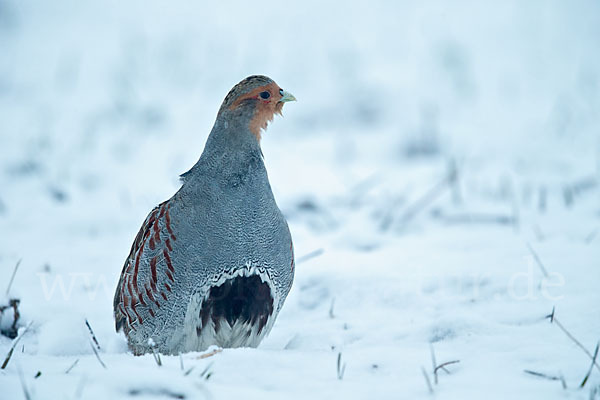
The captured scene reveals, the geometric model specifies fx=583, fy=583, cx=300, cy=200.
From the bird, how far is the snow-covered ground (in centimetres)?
25

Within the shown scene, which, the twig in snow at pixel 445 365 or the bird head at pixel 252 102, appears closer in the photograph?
the twig in snow at pixel 445 365

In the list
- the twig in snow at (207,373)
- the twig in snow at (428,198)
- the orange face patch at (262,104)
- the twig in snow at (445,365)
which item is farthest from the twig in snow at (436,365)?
the twig in snow at (428,198)

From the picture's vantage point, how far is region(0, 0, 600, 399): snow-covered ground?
1.99 meters

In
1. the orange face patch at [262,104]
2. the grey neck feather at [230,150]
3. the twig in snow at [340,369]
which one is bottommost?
the twig in snow at [340,369]

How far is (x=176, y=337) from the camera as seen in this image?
2309mm

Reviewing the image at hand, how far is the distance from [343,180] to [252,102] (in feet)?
10.9

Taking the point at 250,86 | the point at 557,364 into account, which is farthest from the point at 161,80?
the point at 557,364

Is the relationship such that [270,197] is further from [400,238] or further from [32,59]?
[32,59]

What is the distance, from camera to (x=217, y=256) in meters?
2.28

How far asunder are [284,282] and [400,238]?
1.90m

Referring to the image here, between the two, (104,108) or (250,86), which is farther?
(104,108)

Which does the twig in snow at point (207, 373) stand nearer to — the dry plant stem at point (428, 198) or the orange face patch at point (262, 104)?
the orange face patch at point (262, 104)

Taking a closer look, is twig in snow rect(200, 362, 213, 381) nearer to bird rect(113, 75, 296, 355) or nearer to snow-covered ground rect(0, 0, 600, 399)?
snow-covered ground rect(0, 0, 600, 399)

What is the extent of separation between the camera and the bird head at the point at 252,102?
8.13 feet
